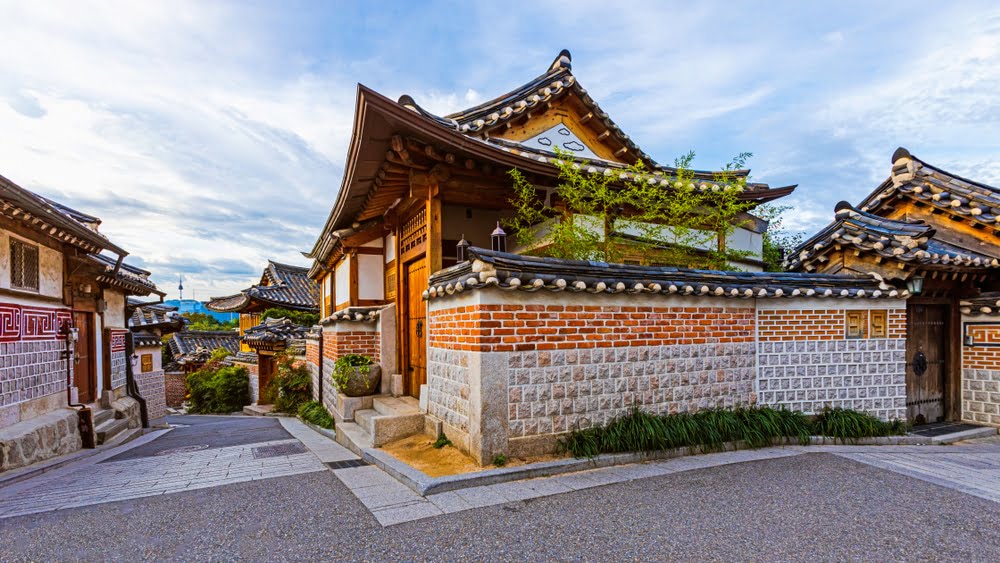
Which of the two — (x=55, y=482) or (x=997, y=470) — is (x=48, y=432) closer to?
(x=55, y=482)

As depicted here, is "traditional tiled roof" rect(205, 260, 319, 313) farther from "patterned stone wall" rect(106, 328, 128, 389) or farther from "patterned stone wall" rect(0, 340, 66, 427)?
"patterned stone wall" rect(0, 340, 66, 427)

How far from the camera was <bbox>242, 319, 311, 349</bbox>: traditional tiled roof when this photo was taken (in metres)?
15.8

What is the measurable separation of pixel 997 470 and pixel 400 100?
8.29 meters

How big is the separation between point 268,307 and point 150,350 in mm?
5849

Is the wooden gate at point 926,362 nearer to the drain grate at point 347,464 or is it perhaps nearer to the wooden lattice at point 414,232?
the wooden lattice at point 414,232

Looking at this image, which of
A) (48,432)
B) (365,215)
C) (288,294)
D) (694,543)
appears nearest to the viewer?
(694,543)

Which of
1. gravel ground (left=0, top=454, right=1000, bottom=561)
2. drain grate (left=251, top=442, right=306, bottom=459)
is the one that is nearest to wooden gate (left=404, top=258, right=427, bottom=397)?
drain grate (left=251, top=442, right=306, bottom=459)

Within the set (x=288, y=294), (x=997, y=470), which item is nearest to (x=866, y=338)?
(x=997, y=470)

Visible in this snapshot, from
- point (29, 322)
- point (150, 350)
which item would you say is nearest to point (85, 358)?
point (29, 322)

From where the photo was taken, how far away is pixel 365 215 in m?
9.27

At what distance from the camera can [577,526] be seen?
12.4 ft

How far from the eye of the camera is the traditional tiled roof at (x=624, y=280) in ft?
16.2

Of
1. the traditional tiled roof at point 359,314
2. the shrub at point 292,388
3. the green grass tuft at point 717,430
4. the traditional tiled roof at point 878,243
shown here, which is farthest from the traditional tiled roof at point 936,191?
the shrub at point 292,388

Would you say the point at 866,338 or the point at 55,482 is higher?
the point at 866,338
